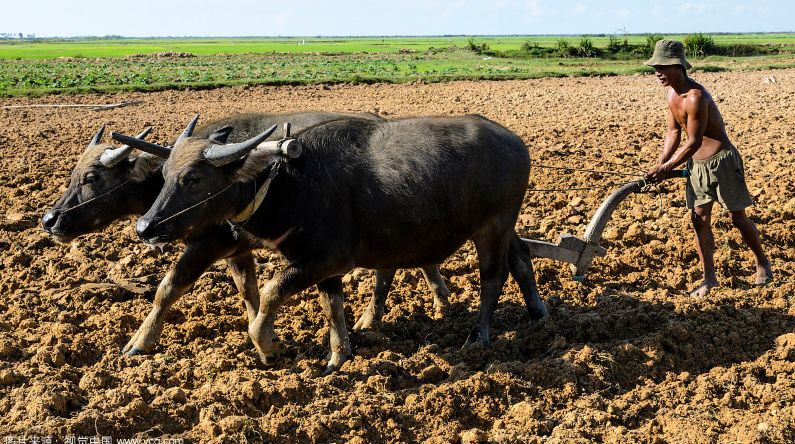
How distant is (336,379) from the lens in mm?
5012

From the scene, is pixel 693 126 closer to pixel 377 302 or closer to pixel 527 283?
pixel 527 283

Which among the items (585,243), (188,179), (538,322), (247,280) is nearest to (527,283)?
(538,322)

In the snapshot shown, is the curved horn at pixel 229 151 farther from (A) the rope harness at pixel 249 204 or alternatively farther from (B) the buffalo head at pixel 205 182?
(A) the rope harness at pixel 249 204

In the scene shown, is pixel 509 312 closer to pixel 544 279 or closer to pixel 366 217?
pixel 544 279

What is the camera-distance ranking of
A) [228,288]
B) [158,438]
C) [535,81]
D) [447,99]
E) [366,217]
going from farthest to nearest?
[535,81] → [447,99] → [228,288] → [366,217] → [158,438]

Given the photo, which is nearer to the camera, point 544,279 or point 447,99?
point 544,279

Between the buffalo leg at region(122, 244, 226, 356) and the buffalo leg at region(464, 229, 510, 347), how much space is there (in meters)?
1.84

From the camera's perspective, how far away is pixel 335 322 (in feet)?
18.1

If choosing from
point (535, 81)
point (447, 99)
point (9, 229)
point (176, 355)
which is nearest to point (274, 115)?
point (176, 355)

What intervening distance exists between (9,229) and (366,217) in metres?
4.85

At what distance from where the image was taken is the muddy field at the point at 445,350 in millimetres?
4410

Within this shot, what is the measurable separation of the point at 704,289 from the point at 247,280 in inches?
138

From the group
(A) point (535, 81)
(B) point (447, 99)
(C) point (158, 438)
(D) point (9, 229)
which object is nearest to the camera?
(C) point (158, 438)

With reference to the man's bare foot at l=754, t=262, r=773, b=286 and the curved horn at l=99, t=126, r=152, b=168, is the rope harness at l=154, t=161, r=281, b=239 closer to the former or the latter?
the curved horn at l=99, t=126, r=152, b=168
